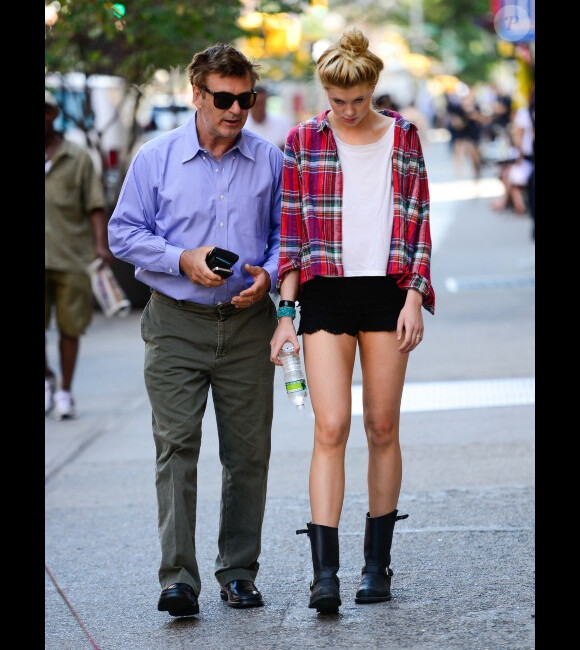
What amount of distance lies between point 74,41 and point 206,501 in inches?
288

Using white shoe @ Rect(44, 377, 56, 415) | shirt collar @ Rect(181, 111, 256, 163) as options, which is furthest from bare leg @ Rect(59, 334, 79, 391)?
shirt collar @ Rect(181, 111, 256, 163)

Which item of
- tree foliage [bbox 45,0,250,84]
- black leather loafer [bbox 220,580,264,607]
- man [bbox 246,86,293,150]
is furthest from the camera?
tree foliage [bbox 45,0,250,84]

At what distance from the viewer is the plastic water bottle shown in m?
4.59

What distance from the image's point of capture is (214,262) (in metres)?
4.60

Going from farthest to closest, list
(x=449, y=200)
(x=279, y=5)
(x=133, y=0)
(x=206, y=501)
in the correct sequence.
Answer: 1. (x=449, y=200)
2. (x=279, y=5)
3. (x=133, y=0)
4. (x=206, y=501)

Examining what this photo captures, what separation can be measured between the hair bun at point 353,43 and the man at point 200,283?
0.36 m

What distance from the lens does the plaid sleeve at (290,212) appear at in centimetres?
469

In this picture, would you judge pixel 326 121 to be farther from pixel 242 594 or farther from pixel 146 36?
pixel 146 36

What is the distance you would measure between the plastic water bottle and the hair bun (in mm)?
989

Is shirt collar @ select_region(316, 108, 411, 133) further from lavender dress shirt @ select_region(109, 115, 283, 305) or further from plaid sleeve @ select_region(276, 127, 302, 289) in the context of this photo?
lavender dress shirt @ select_region(109, 115, 283, 305)

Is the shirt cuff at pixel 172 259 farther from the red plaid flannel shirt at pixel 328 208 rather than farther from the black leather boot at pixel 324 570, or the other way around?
the black leather boot at pixel 324 570

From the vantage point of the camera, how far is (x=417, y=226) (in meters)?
4.75

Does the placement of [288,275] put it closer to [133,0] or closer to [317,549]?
[317,549]
